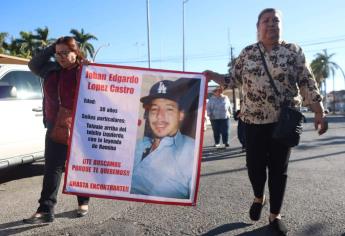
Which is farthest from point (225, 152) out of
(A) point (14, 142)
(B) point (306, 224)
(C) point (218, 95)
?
Result: (B) point (306, 224)

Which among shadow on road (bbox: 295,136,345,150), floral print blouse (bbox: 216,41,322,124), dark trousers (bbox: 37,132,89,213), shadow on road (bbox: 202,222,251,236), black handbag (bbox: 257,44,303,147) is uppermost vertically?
floral print blouse (bbox: 216,41,322,124)

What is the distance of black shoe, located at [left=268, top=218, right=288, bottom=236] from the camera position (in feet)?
12.9

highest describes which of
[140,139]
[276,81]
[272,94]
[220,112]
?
[276,81]

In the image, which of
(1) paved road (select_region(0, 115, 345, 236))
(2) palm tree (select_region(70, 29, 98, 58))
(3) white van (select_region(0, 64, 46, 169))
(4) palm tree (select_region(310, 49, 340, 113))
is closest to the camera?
(1) paved road (select_region(0, 115, 345, 236))

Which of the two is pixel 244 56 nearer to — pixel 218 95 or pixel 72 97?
pixel 72 97

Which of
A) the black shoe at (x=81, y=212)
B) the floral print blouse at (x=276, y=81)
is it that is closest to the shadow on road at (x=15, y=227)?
A: the black shoe at (x=81, y=212)

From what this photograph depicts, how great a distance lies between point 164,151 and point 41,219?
4.47ft

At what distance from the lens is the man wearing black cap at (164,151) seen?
13.1ft

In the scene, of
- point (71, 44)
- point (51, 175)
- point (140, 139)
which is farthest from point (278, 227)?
point (71, 44)

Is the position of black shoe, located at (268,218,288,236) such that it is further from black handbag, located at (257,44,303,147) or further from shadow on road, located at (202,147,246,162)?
shadow on road, located at (202,147,246,162)

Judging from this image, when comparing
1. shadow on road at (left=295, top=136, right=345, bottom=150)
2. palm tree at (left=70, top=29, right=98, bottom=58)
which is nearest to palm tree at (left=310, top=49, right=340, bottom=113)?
palm tree at (left=70, top=29, right=98, bottom=58)

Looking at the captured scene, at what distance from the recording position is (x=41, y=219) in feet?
14.3

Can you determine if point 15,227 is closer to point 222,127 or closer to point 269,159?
point 269,159

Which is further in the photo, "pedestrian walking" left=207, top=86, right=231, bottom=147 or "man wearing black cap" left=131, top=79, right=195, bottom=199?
"pedestrian walking" left=207, top=86, right=231, bottom=147
